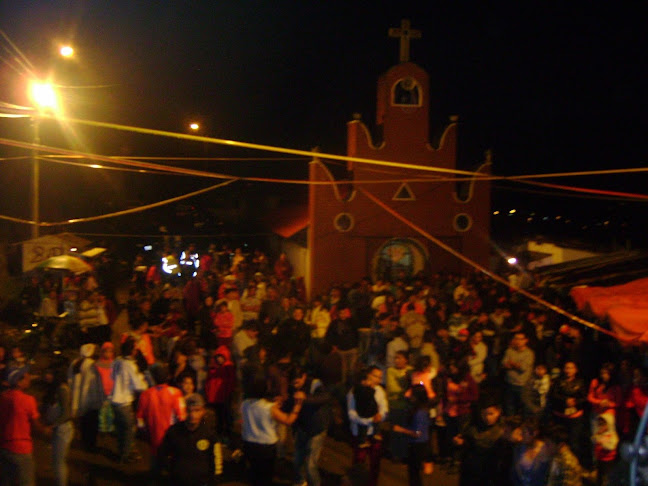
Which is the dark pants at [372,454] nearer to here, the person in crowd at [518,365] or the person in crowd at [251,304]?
the person in crowd at [518,365]

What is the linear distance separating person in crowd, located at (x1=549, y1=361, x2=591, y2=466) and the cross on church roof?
55.1ft

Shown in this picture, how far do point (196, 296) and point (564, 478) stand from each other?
12388 mm

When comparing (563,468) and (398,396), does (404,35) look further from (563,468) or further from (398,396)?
(563,468)

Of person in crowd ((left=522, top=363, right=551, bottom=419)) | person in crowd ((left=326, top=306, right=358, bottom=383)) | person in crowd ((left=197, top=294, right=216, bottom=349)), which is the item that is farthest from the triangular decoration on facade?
person in crowd ((left=522, top=363, right=551, bottom=419))

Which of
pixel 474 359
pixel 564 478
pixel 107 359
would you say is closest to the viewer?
pixel 564 478

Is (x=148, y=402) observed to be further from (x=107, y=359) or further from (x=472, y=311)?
(x=472, y=311)

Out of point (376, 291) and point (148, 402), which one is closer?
point (148, 402)

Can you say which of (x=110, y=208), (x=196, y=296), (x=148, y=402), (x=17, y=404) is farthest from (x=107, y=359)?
(x=110, y=208)

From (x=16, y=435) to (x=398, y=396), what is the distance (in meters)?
4.34

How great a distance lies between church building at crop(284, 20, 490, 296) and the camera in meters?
23.4

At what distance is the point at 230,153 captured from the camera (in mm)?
43688

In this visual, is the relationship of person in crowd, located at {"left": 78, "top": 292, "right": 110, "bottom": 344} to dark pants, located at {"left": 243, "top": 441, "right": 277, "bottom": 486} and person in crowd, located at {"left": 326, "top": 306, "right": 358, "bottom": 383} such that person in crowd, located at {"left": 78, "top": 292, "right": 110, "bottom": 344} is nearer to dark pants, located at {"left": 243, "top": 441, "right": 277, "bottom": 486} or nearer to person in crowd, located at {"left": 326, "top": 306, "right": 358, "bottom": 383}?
person in crowd, located at {"left": 326, "top": 306, "right": 358, "bottom": 383}

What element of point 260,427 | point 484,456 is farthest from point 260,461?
point 484,456

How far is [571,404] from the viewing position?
8.91 metres
